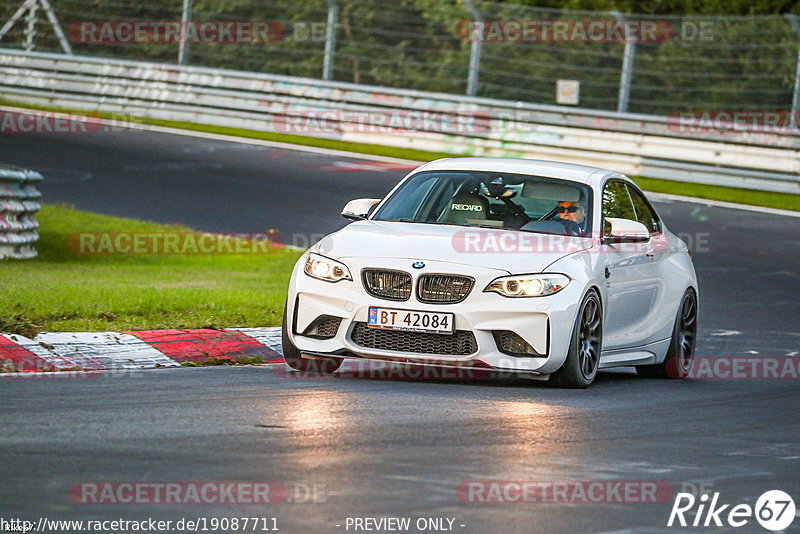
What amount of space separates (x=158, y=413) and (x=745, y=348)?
6.60 metres

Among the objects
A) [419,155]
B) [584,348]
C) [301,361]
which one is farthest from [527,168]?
[419,155]

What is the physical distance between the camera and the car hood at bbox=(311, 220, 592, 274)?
373 inches

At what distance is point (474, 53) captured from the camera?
26141mm

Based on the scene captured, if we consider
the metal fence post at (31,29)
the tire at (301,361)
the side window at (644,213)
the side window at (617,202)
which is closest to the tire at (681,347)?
the side window at (644,213)

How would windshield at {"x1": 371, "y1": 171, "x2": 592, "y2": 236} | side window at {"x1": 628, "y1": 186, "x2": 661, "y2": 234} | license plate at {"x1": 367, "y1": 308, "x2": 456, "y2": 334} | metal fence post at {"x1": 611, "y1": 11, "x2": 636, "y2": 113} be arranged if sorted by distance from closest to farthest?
license plate at {"x1": 367, "y1": 308, "x2": 456, "y2": 334}
windshield at {"x1": 371, "y1": 171, "x2": 592, "y2": 236}
side window at {"x1": 628, "y1": 186, "x2": 661, "y2": 234}
metal fence post at {"x1": 611, "y1": 11, "x2": 636, "y2": 113}

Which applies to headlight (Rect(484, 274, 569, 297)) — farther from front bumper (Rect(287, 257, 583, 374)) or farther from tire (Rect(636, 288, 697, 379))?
tire (Rect(636, 288, 697, 379))

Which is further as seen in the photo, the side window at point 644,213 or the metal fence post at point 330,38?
the metal fence post at point 330,38

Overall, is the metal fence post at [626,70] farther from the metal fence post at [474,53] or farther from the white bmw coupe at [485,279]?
the white bmw coupe at [485,279]

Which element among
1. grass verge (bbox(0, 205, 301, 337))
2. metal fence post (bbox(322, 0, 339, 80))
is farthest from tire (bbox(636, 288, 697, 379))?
metal fence post (bbox(322, 0, 339, 80))

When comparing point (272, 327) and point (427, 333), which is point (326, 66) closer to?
point (272, 327)

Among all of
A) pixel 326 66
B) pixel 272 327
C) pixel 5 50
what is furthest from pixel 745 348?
pixel 5 50

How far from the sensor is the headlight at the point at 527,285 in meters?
9.36

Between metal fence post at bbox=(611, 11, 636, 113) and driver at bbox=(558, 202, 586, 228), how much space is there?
567 inches

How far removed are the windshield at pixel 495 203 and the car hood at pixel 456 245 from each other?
27 cm
